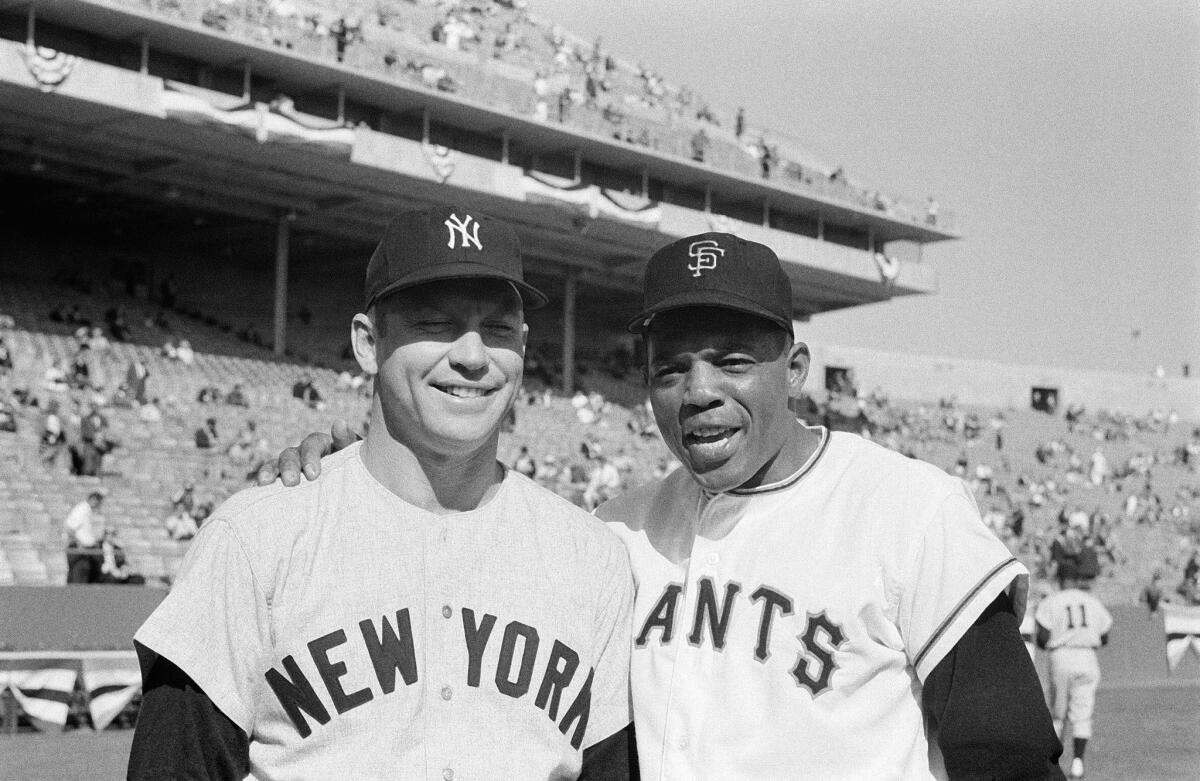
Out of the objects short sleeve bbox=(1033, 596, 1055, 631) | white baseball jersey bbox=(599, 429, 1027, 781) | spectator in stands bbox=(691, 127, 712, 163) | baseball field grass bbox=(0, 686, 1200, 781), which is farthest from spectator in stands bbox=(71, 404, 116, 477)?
spectator in stands bbox=(691, 127, 712, 163)

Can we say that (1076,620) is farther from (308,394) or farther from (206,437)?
(308,394)

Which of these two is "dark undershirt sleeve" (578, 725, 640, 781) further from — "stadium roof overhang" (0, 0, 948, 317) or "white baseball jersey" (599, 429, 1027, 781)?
"stadium roof overhang" (0, 0, 948, 317)

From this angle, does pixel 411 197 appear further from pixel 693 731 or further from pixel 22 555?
pixel 693 731

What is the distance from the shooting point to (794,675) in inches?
122

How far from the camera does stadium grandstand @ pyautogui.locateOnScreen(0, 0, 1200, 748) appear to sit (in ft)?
67.0

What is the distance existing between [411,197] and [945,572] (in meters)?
35.0

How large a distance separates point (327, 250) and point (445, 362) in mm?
40553

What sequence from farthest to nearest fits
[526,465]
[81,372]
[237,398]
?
1. [237,398]
2. [526,465]
3. [81,372]

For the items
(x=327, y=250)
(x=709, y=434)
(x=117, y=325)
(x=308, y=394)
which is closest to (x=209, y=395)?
(x=308, y=394)

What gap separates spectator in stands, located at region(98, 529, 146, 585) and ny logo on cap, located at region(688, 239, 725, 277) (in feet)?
42.0

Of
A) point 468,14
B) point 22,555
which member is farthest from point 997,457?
point 22,555

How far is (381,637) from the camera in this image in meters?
2.92

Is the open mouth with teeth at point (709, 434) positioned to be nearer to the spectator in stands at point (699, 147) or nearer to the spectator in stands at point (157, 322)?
the spectator in stands at point (157, 322)

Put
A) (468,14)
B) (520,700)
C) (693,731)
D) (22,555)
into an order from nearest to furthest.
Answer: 1. (520,700)
2. (693,731)
3. (22,555)
4. (468,14)
